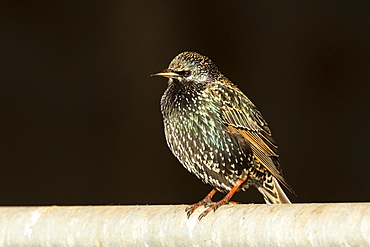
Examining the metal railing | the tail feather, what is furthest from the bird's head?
the metal railing

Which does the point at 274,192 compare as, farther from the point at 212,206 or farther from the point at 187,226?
the point at 187,226

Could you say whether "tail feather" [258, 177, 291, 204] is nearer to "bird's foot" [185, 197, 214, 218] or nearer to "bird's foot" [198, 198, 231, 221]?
"bird's foot" [198, 198, 231, 221]

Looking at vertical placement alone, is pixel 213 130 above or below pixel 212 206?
above

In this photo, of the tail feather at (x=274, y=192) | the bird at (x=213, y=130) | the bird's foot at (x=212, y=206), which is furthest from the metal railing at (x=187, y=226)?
the tail feather at (x=274, y=192)

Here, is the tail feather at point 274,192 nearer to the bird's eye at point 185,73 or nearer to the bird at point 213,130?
the bird at point 213,130

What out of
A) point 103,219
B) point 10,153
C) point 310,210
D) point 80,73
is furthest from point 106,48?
point 310,210

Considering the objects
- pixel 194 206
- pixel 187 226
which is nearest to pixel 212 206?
pixel 194 206

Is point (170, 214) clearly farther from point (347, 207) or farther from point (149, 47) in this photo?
point (149, 47)
